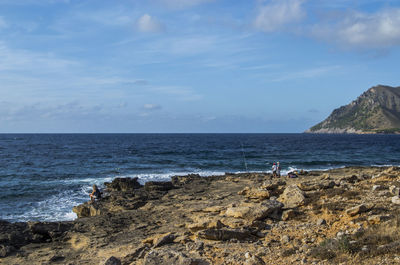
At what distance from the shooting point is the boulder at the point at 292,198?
12.4m

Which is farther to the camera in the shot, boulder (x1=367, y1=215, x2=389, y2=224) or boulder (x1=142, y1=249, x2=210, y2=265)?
boulder (x1=367, y1=215, x2=389, y2=224)

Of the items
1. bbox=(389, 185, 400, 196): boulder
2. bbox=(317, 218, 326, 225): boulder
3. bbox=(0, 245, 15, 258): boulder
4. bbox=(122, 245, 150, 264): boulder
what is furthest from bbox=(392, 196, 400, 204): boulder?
bbox=(0, 245, 15, 258): boulder

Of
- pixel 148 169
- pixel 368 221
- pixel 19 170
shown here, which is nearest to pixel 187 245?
pixel 368 221

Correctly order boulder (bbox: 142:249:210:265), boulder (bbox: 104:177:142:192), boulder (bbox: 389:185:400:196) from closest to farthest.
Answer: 1. boulder (bbox: 142:249:210:265)
2. boulder (bbox: 389:185:400:196)
3. boulder (bbox: 104:177:142:192)

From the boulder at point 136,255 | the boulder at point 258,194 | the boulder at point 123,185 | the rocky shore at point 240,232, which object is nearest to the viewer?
the rocky shore at point 240,232

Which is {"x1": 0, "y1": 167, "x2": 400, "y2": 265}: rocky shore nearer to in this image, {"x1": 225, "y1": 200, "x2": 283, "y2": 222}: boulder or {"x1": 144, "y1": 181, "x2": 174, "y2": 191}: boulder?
{"x1": 225, "y1": 200, "x2": 283, "y2": 222}: boulder

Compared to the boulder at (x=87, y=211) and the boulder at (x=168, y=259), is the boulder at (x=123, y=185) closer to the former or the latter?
the boulder at (x=87, y=211)

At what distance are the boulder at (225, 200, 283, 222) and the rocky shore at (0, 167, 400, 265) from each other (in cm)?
4

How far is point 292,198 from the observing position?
1284 cm

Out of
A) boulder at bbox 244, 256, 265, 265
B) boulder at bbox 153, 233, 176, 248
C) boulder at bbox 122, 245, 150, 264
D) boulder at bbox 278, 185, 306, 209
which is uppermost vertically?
boulder at bbox 278, 185, 306, 209

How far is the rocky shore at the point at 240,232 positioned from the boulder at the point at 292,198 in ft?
0.13

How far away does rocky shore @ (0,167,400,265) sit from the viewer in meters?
7.67

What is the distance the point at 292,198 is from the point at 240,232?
402 cm

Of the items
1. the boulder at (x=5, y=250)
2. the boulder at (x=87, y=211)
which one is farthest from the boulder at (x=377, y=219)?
the boulder at (x=87, y=211)
